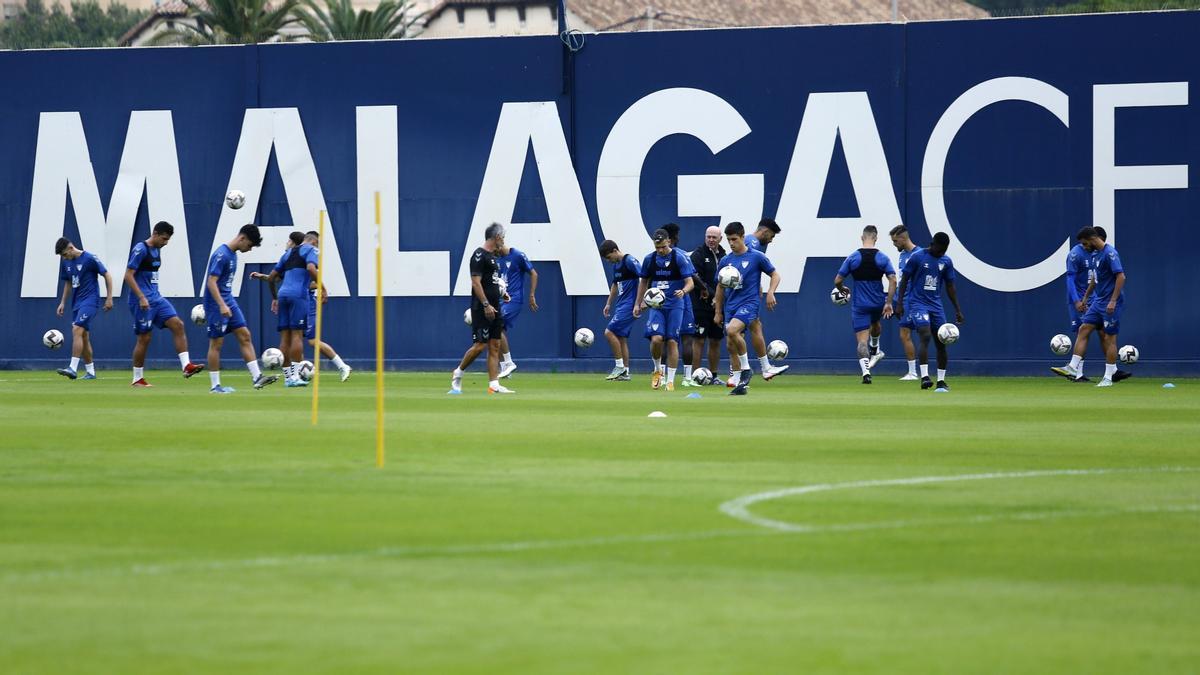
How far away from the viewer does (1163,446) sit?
14922 mm

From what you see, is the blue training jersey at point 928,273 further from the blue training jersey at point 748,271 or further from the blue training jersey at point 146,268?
the blue training jersey at point 146,268

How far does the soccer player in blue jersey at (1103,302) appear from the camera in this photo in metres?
26.4

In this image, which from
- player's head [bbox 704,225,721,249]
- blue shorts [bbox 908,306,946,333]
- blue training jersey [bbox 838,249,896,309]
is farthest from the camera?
blue training jersey [bbox 838,249,896,309]

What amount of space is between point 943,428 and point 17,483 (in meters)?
8.81

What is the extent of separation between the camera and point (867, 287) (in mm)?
28375

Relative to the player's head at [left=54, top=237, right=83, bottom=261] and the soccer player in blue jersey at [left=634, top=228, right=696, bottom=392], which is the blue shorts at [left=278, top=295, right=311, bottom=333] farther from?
the soccer player in blue jersey at [left=634, top=228, right=696, bottom=392]

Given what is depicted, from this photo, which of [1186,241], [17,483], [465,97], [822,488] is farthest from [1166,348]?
[17,483]

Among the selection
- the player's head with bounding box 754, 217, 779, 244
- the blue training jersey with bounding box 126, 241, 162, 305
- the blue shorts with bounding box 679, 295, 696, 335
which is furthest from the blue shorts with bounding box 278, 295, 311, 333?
the player's head with bounding box 754, 217, 779, 244

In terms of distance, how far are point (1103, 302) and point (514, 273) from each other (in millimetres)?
9615

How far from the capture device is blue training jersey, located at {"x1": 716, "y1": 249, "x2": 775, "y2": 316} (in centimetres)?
2355

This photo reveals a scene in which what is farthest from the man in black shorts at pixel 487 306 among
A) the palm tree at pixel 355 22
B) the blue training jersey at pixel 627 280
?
the palm tree at pixel 355 22

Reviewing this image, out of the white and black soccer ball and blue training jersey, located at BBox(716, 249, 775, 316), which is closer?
blue training jersey, located at BBox(716, 249, 775, 316)

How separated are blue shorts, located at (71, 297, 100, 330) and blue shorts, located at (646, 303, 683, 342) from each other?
30.3 ft

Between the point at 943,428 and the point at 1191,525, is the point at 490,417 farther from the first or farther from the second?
the point at 1191,525
